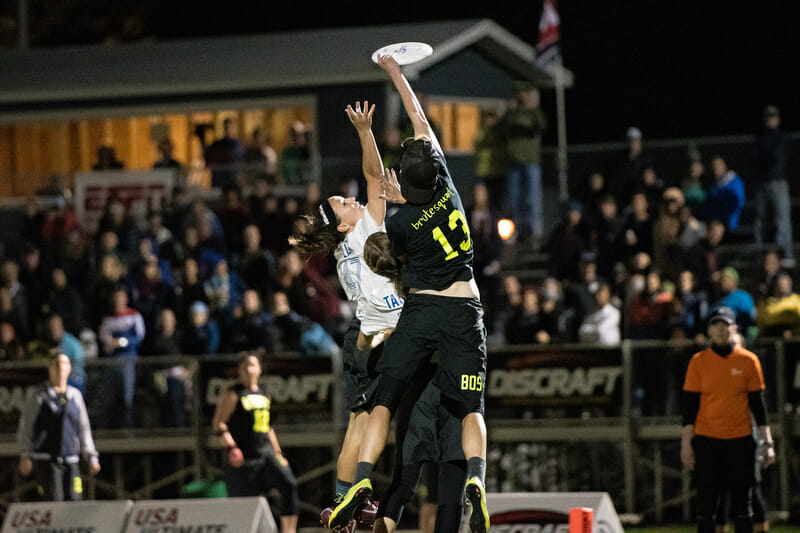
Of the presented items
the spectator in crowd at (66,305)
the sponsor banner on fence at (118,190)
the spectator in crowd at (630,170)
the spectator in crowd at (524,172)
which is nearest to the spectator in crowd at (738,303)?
the spectator in crowd at (630,170)

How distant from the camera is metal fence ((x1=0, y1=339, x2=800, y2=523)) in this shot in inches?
620

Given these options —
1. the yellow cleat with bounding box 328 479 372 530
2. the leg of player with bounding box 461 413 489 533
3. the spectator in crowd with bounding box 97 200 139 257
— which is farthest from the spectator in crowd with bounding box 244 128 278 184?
the yellow cleat with bounding box 328 479 372 530

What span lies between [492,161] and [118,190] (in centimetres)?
591

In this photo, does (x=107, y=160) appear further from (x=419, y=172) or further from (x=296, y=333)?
→ (x=419, y=172)

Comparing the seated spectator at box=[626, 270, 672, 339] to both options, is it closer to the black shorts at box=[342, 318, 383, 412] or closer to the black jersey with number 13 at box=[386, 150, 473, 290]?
the black shorts at box=[342, 318, 383, 412]

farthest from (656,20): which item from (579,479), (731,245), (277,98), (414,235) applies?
(414,235)

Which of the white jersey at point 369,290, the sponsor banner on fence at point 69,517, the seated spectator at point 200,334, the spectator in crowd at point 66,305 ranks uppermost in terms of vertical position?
the white jersey at point 369,290

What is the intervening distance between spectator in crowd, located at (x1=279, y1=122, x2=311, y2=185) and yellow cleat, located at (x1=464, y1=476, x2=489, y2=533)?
11.7 m

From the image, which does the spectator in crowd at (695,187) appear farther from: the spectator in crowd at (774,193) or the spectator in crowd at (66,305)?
the spectator in crowd at (66,305)

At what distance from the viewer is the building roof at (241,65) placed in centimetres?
2297

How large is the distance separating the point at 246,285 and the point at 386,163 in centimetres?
251

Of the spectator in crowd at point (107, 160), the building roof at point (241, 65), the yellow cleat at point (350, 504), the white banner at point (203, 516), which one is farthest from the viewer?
the building roof at point (241, 65)

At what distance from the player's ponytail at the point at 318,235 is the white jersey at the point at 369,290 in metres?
0.18

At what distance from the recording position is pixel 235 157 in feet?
69.7
